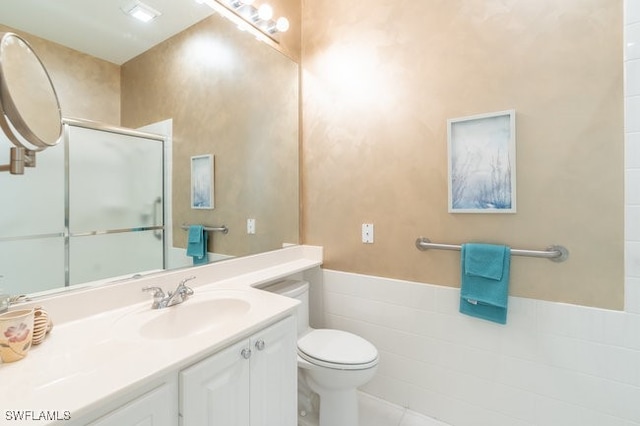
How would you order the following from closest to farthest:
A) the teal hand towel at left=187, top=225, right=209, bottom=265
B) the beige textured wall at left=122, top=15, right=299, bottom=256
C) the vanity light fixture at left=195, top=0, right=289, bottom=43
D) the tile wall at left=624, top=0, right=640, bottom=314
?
1. the tile wall at left=624, top=0, right=640, bottom=314
2. the beige textured wall at left=122, top=15, right=299, bottom=256
3. the teal hand towel at left=187, top=225, right=209, bottom=265
4. the vanity light fixture at left=195, top=0, right=289, bottom=43

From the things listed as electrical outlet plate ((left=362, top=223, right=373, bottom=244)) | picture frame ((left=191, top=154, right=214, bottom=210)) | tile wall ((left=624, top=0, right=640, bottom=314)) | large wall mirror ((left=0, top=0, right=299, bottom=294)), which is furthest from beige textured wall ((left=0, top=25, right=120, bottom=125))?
tile wall ((left=624, top=0, right=640, bottom=314))

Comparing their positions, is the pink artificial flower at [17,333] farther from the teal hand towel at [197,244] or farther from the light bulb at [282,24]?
the light bulb at [282,24]

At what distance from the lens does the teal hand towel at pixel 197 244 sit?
1373 mm

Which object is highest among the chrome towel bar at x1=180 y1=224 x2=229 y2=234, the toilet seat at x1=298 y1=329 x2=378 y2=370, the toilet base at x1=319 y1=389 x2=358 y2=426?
the chrome towel bar at x1=180 y1=224 x2=229 y2=234

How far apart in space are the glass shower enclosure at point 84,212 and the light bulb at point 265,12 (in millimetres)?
971

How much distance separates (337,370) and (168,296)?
825 mm

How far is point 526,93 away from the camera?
127 centimetres

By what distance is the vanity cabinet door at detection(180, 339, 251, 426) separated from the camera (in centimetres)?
77

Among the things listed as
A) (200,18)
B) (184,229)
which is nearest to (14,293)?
(184,229)

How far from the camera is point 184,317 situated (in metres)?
1.14

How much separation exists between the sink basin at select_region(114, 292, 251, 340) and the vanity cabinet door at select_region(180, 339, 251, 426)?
212mm

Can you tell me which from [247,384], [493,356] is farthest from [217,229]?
[493,356]

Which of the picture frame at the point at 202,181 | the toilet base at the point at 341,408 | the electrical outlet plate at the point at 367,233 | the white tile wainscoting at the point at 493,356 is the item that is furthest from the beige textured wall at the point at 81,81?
the toilet base at the point at 341,408

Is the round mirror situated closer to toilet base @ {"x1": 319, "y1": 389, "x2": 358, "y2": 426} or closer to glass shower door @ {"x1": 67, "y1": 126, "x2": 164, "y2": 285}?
glass shower door @ {"x1": 67, "y1": 126, "x2": 164, "y2": 285}
